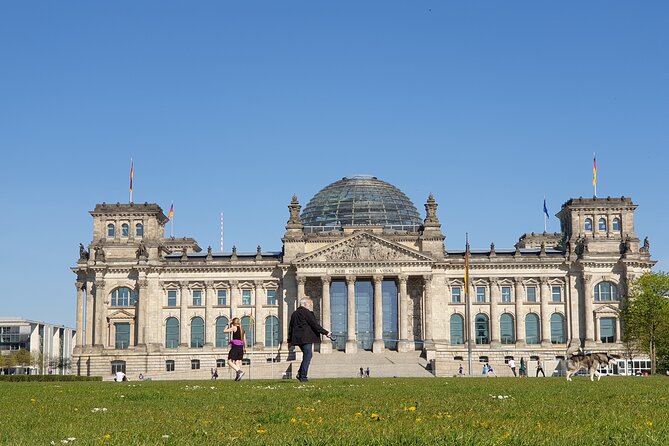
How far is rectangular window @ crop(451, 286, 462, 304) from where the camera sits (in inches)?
4749

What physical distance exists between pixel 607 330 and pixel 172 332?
54.2 m

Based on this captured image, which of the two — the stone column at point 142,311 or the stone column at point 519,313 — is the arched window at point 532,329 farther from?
the stone column at point 142,311

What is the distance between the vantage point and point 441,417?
50.8 feet

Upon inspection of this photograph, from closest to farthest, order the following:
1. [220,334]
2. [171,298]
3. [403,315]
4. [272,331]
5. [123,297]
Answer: [403,315] → [272,331] → [220,334] → [123,297] → [171,298]

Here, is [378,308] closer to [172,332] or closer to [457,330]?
[457,330]

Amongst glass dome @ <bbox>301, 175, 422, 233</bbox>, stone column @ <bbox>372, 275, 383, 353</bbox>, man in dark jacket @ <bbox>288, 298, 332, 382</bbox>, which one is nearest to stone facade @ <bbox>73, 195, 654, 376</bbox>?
stone column @ <bbox>372, 275, 383, 353</bbox>

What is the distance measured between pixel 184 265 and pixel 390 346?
27.9 metres

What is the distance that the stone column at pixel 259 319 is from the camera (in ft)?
392

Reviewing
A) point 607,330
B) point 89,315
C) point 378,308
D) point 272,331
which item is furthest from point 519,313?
point 89,315

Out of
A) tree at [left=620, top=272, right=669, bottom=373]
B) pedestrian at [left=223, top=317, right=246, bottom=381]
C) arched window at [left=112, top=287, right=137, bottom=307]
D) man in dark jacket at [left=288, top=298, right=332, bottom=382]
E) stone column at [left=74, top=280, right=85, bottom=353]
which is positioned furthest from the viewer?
arched window at [left=112, top=287, right=137, bottom=307]

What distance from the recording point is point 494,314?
120 meters

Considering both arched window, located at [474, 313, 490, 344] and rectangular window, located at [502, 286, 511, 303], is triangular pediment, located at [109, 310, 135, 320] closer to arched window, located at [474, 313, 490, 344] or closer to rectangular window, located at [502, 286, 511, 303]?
arched window, located at [474, 313, 490, 344]

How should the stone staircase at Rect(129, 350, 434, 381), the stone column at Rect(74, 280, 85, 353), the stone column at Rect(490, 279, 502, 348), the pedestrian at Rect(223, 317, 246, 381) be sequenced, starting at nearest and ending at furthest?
the pedestrian at Rect(223, 317, 246, 381), the stone staircase at Rect(129, 350, 434, 381), the stone column at Rect(490, 279, 502, 348), the stone column at Rect(74, 280, 85, 353)

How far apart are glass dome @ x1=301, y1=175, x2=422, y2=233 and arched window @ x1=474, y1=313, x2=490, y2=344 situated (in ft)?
46.9
